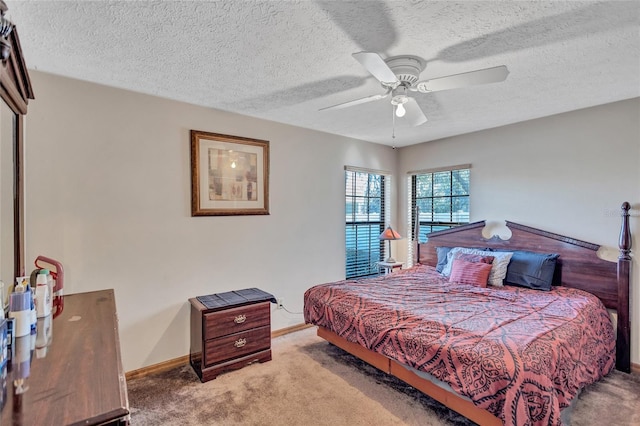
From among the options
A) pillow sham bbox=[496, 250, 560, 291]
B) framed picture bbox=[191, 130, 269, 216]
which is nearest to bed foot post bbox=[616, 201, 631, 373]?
pillow sham bbox=[496, 250, 560, 291]

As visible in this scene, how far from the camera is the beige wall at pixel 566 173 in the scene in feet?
9.57

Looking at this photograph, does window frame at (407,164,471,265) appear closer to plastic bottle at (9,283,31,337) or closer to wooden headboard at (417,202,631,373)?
wooden headboard at (417,202,631,373)

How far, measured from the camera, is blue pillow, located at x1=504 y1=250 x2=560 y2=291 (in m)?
3.11

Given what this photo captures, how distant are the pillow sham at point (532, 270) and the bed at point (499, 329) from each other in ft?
0.23

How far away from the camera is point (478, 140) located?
404 centimetres

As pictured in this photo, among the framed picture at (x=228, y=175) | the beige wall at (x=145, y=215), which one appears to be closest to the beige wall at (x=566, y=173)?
the beige wall at (x=145, y=215)

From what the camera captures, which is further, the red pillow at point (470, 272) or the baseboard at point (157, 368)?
the red pillow at point (470, 272)

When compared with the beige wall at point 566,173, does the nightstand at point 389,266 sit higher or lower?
lower

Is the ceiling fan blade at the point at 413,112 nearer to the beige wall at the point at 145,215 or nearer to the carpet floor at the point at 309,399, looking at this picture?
the beige wall at the point at 145,215

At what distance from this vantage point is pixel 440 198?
454cm

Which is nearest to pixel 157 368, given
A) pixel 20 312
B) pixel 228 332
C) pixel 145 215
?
pixel 228 332

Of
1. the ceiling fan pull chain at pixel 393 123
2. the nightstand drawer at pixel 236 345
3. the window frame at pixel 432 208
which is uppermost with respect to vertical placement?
the ceiling fan pull chain at pixel 393 123

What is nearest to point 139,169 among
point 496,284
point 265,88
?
point 265,88

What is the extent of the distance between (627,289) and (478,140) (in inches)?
83.1
